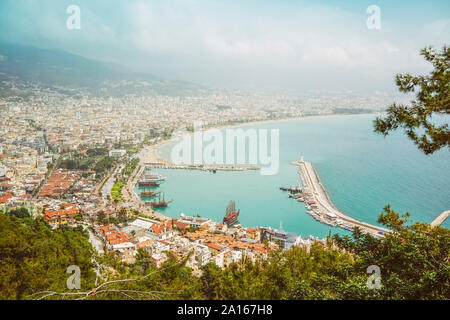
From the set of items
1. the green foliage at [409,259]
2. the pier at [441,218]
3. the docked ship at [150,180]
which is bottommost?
the pier at [441,218]

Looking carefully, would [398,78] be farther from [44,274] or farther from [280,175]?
[280,175]

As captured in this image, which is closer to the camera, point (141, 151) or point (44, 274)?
point (44, 274)

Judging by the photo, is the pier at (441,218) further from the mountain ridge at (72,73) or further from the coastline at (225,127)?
the mountain ridge at (72,73)

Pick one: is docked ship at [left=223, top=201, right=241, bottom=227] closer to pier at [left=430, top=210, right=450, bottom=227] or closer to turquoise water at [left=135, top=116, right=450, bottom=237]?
turquoise water at [left=135, top=116, right=450, bottom=237]

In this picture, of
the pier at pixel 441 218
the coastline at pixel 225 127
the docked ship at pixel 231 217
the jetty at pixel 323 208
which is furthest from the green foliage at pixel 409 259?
the coastline at pixel 225 127

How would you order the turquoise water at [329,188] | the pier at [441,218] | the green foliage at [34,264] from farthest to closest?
the turquoise water at [329,188] < the pier at [441,218] < the green foliage at [34,264]

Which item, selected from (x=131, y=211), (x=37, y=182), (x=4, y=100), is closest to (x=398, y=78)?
(x=131, y=211)
